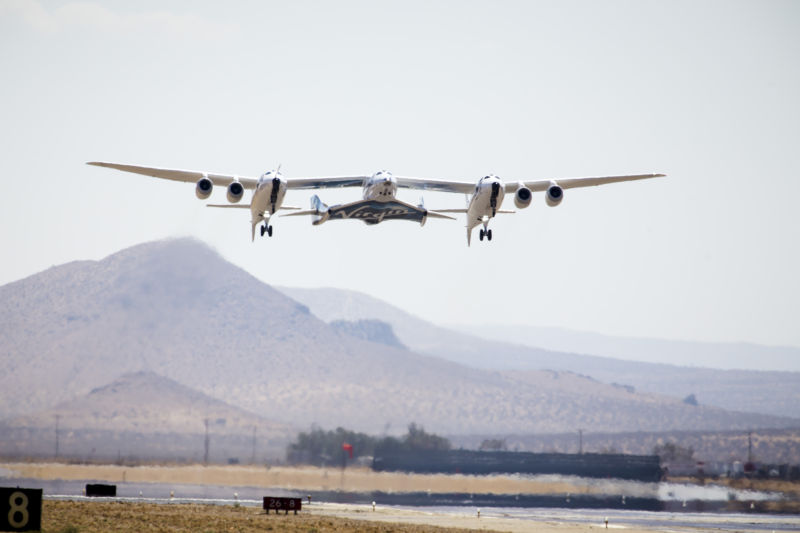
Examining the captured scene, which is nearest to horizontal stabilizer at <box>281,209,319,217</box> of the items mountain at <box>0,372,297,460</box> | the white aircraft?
the white aircraft

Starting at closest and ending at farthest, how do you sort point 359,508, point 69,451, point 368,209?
point 368,209
point 359,508
point 69,451

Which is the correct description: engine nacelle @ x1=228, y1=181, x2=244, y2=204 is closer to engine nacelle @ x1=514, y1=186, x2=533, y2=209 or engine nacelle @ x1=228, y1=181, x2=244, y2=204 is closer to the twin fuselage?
the twin fuselage

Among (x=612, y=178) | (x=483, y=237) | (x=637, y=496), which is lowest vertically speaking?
(x=637, y=496)

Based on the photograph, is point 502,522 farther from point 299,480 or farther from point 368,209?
point 299,480

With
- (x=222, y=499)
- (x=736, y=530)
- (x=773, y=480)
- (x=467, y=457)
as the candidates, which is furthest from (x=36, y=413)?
(x=736, y=530)

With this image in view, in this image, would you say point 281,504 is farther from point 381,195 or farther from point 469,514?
point 381,195

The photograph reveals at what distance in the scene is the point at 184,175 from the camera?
61.4 m

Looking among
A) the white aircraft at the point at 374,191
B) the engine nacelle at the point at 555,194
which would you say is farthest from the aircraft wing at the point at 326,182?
the engine nacelle at the point at 555,194

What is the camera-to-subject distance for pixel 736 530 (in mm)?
76625

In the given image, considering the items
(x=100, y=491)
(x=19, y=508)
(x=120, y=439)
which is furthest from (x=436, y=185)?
(x=120, y=439)

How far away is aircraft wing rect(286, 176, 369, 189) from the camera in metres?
59.3

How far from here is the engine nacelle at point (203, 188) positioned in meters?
57.3

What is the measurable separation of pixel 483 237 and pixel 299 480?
65423 millimetres

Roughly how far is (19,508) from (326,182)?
24.6 metres
